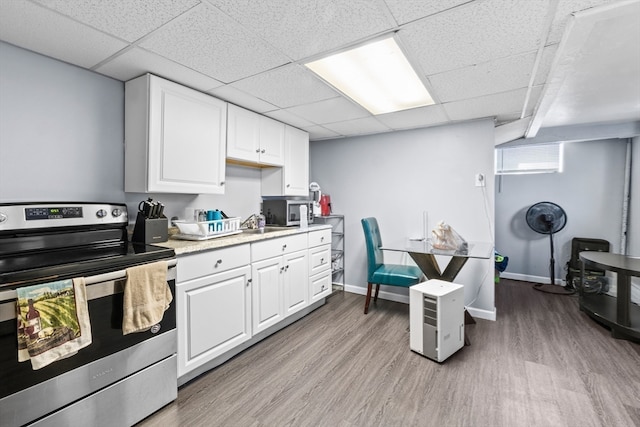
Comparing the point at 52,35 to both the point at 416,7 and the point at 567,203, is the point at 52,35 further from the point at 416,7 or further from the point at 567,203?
the point at 567,203

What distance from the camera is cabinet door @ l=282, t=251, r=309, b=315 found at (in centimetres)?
273

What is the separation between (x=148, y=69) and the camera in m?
1.91

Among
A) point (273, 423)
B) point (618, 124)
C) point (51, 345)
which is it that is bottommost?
point (273, 423)

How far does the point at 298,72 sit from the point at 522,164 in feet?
13.3

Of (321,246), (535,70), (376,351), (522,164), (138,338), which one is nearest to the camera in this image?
(138,338)

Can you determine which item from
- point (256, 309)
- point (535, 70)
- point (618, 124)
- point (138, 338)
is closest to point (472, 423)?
point (256, 309)

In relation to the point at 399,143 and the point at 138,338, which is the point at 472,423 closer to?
the point at 138,338

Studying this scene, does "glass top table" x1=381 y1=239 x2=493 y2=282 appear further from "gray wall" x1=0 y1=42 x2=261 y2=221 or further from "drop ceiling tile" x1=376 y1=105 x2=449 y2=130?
"gray wall" x1=0 y1=42 x2=261 y2=221

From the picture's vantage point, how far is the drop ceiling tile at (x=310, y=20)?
1.29 m

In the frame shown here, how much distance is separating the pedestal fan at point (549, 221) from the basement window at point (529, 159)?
56cm

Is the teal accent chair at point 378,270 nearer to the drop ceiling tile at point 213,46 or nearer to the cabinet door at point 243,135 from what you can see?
the cabinet door at point 243,135

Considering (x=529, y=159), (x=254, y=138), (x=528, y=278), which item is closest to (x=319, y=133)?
(x=254, y=138)

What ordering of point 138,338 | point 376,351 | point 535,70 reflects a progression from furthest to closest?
1. point 376,351
2. point 535,70
3. point 138,338

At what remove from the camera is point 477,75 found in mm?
2000
